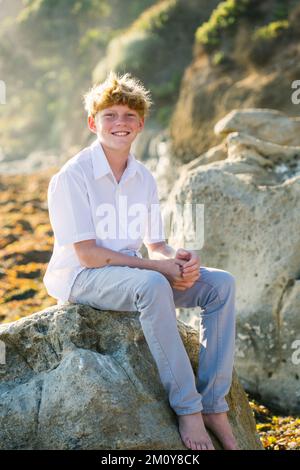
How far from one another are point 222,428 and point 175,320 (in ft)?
2.03

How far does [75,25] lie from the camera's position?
29.2 metres

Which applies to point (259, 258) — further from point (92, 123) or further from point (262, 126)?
point (262, 126)

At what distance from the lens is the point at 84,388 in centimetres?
316

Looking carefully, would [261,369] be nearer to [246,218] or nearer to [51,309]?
[246,218]

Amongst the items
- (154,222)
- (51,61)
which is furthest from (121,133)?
(51,61)

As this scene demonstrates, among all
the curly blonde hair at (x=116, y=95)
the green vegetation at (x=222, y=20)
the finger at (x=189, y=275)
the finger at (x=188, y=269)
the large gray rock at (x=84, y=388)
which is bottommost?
the large gray rock at (x=84, y=388)

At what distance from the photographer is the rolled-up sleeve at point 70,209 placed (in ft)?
11.6

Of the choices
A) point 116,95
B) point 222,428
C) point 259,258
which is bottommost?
point 222,428

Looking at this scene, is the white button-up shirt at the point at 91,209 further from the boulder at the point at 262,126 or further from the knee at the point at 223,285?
the boulder at the point at 262,126

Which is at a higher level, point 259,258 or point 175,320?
point 175,320

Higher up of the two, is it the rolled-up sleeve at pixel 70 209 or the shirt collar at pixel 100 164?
the shirt collar at pixel 100 164

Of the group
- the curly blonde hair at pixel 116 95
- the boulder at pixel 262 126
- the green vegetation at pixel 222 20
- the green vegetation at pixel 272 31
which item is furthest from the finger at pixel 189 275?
the green vegetation at pixel 222 20
